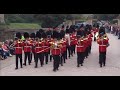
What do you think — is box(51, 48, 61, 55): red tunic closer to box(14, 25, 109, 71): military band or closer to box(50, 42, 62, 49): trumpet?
box(14, 25, 109, 71): military band

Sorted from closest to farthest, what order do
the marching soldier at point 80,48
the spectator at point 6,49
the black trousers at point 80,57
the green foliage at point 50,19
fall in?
the marching soldier at point 80,48
the black trousers at point 80,57
the spectator at point 6,49
the green foliage at point 50,19

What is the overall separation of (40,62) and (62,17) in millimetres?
23465

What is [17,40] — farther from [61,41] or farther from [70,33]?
[70,33]

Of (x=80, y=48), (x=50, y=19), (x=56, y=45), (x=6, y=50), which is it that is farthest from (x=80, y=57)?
(x=50, y=19)

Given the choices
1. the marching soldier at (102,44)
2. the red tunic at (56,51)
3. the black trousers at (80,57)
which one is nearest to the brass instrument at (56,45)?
the red tunic at (56,51)

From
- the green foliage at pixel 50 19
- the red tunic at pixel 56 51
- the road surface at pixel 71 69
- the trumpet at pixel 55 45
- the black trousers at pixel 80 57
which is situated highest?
the green foliage at pixel 50 19

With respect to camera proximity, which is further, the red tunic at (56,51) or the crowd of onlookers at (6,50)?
the crowd of onlookers at (6,50)

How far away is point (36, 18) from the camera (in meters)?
39.9

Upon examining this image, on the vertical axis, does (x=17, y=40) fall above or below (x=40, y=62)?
above

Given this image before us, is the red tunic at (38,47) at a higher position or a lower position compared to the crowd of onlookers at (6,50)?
higher

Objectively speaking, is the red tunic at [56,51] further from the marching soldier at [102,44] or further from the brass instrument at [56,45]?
the marching soldier at [102,44]

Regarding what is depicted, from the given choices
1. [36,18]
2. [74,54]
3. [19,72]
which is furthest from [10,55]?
[36,18]

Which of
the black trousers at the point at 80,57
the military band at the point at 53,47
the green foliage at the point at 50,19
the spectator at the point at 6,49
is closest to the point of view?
the military band at the point at 53,47

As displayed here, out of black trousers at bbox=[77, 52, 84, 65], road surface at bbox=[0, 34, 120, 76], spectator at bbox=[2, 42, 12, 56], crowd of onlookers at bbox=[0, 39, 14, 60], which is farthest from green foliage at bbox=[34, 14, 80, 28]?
black trousers at bbox=[77, 52, 84, 65]
